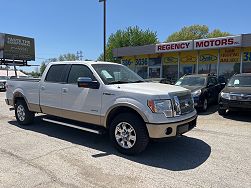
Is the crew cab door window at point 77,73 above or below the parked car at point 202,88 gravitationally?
above

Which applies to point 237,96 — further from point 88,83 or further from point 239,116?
point 88,83

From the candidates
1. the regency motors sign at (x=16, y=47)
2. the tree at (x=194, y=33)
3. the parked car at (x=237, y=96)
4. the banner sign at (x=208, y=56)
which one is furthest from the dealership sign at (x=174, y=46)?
the tree at (x=194, y=33)

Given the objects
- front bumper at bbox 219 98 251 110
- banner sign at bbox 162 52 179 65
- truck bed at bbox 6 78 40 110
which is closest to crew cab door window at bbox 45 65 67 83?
truck bed at bbox 6 78 40 110

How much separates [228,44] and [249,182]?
42.0ft

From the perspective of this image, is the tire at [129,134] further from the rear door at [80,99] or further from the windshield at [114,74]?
the windshield at [114,74]

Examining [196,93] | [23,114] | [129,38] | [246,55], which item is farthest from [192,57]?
[129,38]

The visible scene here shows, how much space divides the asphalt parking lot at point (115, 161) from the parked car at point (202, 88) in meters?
3.21

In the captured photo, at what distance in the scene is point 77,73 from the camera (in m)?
6.14

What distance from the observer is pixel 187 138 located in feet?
20.8

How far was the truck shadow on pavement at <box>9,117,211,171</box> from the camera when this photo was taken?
4.67 m

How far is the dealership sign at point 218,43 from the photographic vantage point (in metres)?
14.8

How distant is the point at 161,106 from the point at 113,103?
1030 mm

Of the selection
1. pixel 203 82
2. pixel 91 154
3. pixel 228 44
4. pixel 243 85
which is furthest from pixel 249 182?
pixel 228 44

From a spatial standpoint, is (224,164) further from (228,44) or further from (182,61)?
(182,61)
